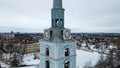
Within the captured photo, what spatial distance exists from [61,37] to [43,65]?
2350 millimetres

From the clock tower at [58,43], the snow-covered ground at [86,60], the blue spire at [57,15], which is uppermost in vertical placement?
the blue spire at [57,15]

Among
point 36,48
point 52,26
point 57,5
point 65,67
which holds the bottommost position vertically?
point 36,48

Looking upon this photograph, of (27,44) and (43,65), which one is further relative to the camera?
(27,44)

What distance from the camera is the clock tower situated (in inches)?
428

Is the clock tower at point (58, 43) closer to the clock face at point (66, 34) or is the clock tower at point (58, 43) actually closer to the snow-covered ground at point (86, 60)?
the clock face at point (66, 34)

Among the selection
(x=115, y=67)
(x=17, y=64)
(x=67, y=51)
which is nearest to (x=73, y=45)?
(x=67, y=51)

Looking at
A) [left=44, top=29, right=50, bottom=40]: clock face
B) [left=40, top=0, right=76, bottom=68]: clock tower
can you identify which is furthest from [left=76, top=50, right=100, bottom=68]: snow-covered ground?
[left=44, top=29, right=50, bottom=40]: clock face

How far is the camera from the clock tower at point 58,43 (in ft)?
35.6

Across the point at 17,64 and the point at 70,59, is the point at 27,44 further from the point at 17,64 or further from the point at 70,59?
the point at 70,59

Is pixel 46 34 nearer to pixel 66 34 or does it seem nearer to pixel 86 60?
pixel 66 34

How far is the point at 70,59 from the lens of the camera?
451 inches

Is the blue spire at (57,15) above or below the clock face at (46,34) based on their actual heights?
above

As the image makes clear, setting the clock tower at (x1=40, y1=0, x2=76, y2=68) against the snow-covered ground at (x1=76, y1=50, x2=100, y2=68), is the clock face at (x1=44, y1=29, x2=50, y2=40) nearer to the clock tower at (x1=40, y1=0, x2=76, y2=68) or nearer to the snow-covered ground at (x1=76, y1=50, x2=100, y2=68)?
the clock tower at (x1=40, y1=0, x2=76, y2=68)

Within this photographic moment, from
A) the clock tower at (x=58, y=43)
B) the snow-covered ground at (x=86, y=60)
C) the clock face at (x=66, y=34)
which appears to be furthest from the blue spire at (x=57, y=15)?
the snow-covered ground at (x=86, y=60)
